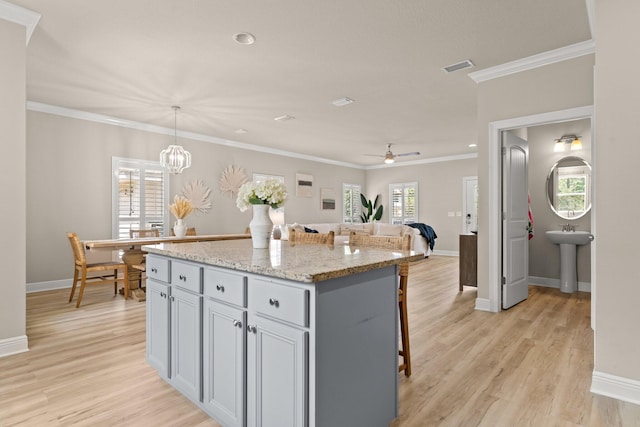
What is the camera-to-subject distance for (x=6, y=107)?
273 cm

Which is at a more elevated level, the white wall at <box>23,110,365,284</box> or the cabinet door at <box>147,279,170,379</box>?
the white wall at <box>23,110,365,284</box>

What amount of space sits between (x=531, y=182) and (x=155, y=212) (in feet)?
20.7

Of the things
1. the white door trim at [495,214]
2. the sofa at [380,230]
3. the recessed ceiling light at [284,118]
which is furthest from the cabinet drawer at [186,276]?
the sofa at [380,230]

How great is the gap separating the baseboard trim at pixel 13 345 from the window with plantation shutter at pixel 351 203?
8332 millimetres

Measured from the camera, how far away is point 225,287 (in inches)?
68.6

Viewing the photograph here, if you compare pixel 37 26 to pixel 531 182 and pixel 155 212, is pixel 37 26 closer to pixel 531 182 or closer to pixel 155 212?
pixel 155 212

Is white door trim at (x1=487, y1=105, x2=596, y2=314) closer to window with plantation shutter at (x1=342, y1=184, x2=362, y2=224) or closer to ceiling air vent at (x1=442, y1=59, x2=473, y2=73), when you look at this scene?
ceiling air vent at (x1=442, y1=59, x2=473, y2=73)

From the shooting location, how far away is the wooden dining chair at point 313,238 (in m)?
2.76

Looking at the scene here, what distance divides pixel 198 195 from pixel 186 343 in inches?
203

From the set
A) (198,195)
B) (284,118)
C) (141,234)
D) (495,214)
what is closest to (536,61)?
(495,214)

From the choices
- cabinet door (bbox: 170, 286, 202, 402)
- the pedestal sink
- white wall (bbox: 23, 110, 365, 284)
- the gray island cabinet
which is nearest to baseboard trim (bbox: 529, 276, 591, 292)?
the pedestal sink

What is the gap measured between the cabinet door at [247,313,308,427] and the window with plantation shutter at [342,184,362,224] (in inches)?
353

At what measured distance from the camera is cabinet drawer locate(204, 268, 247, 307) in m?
1.65

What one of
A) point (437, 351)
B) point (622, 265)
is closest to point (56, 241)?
point (437, 351)
